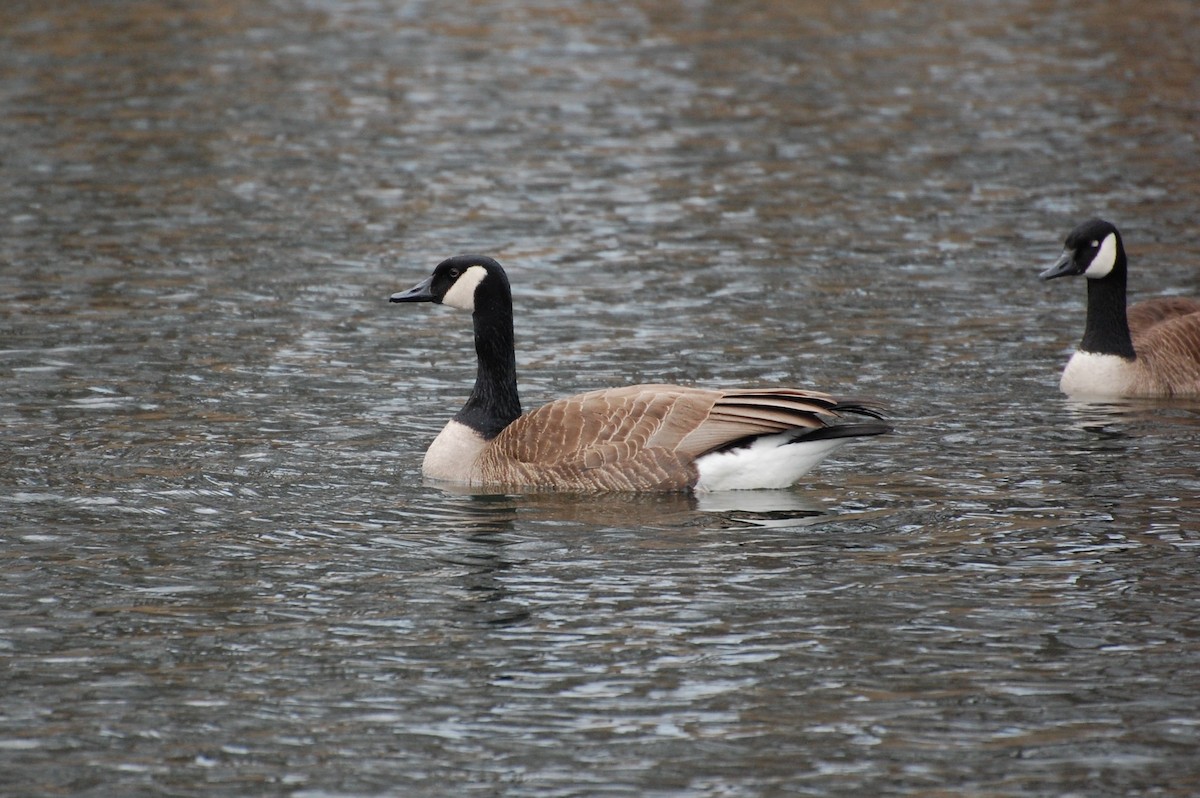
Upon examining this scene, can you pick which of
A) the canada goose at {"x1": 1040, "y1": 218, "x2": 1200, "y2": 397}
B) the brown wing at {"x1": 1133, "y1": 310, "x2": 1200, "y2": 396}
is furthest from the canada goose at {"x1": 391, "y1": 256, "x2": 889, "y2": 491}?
the brown wing at {"x1": 1133, "y1": 310, "x2": 1200, "y2": 396}

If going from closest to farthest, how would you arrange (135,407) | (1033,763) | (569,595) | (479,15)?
(1033,763)
(569,595)
(135,407)
(479,15)

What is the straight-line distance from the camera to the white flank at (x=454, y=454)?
37.5 ft

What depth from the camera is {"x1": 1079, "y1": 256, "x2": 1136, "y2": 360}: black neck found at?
45.7 ft

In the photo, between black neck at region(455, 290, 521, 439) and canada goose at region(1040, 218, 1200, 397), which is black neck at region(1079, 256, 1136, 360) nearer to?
canada goose at region(1040, 218, 1200, 397)

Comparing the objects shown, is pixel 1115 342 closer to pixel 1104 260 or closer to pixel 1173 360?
pixel 1173 360

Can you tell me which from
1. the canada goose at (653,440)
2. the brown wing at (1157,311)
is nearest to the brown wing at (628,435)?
the canada goose at (653,440)

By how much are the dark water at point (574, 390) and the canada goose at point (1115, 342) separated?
31cm

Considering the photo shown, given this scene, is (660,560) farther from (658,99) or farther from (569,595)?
(658,99)

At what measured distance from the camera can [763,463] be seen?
1092cm

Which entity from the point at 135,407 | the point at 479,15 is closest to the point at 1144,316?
the point at 135,407

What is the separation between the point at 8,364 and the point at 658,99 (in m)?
14.4

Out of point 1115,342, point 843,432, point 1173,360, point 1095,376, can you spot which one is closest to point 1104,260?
point 1115,342

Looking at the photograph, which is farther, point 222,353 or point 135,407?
point 222,353

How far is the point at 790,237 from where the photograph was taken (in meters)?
19.1
